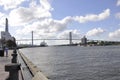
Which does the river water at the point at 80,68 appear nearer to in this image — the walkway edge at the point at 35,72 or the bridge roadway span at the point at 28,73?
the walkway edge at the point at 35,72

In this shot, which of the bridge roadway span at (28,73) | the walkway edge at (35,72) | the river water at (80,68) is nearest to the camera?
the walkway edge at (35,72)

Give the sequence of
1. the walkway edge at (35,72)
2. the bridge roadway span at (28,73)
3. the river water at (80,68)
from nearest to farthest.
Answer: the walkway edge at (35,72)
the bridge roadway span at (28,73)
the river water at (80,68)

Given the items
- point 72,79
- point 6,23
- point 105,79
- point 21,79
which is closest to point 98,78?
point 105,79

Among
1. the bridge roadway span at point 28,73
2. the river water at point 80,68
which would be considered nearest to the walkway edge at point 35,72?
the bridge roadway span at point 28,73

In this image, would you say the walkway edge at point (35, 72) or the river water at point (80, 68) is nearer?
the walkway edge at point (35, 72)

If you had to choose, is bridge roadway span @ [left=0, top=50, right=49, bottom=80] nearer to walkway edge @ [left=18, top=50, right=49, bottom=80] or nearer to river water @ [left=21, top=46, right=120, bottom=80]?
walkway edge @ [left=18, top=50, right=49, bottom=80]

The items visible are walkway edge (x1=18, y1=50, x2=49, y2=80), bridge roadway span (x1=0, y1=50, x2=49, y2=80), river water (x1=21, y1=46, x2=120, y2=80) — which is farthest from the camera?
river water (x1=21, y1=46, x2=120, y2=80)

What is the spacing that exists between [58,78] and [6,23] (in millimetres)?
159475

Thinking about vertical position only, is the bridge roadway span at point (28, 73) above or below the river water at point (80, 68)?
above

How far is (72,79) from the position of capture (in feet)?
85.9

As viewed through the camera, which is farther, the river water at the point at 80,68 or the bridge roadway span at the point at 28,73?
the river water at the point at 80,68

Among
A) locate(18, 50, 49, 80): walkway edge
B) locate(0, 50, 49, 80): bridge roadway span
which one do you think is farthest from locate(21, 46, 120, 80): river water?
locate(0, 50, 49, 80): bridge roadway span

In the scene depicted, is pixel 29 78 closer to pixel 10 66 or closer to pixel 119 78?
pixel 119 78

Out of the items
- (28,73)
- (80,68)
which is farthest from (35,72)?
(80,68)
